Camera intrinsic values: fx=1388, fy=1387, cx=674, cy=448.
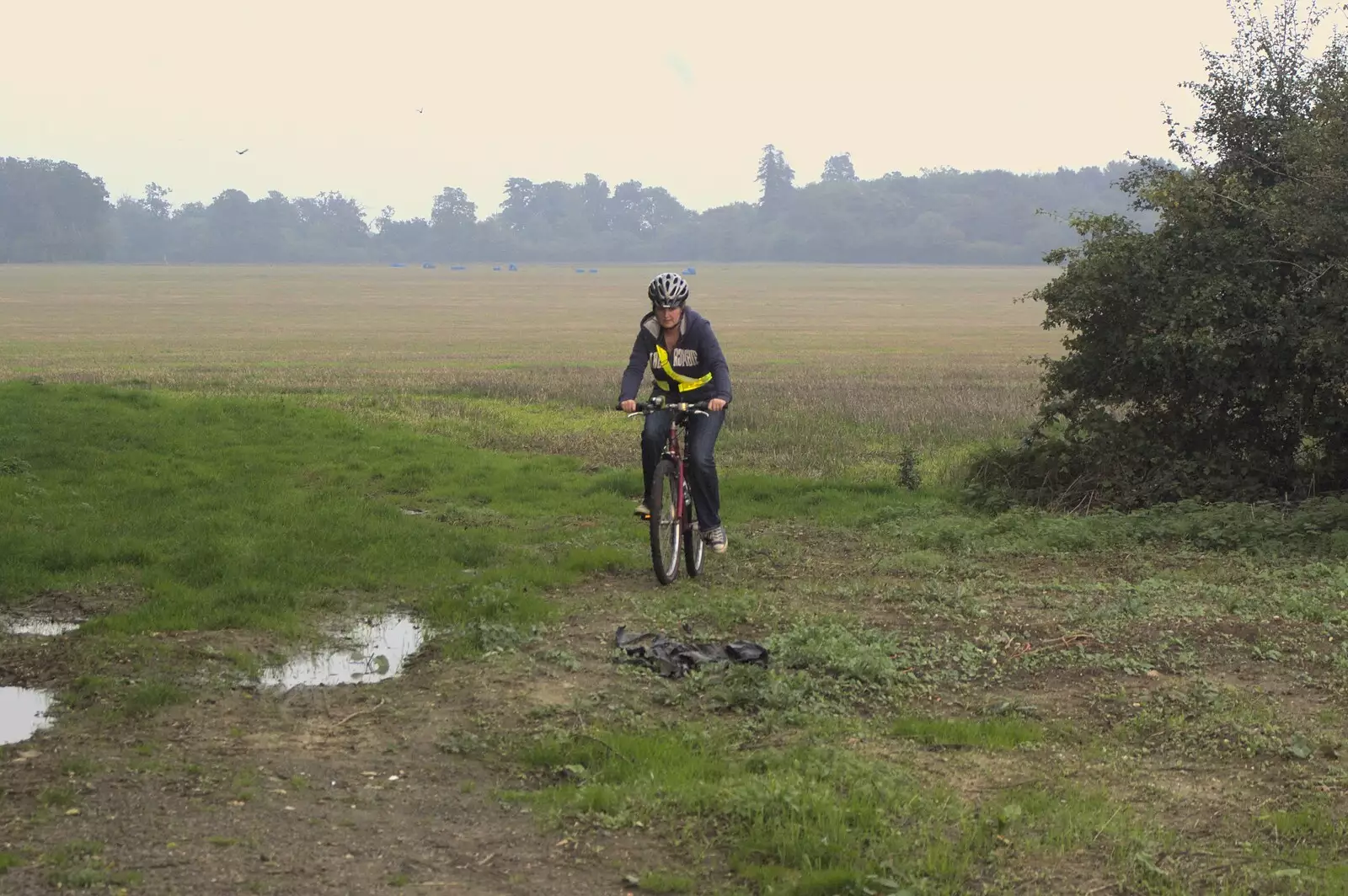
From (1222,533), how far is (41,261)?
7191 inches

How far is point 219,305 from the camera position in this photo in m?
93.2

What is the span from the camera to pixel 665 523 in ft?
33.7

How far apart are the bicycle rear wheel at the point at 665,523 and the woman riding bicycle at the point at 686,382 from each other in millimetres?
78

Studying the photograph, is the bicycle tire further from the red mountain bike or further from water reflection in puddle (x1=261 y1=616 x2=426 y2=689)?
water reflection in puddle (x1=261 y1=616 x2=426 y2=689)

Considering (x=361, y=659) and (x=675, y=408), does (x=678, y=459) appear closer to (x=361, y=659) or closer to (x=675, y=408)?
(x=675, y=408)

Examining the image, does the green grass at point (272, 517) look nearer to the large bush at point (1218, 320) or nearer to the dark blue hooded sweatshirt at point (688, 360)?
the dark blue hooded sweatshirt at point (688, 360)

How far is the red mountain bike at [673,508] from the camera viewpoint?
10172mm

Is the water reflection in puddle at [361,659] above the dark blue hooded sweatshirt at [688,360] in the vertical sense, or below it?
below

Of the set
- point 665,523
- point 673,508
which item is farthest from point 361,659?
point 673,508

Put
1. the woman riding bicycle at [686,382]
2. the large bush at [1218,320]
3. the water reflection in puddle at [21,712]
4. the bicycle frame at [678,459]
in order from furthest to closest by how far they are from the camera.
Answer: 1. the large bush at [1218,320]
2. the bicycle frame at [678,459]
3. the woman riding bicycle at [686,382]
4. the water reflection in puddle at [21,712]

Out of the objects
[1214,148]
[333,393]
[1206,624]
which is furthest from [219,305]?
[1206,624]

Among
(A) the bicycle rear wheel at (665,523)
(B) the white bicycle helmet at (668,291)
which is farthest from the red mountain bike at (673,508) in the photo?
(B) the white bicycle helmet at (668,291)

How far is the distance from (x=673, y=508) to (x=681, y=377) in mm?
984

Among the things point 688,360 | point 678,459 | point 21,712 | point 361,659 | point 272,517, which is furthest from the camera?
point 272,517
